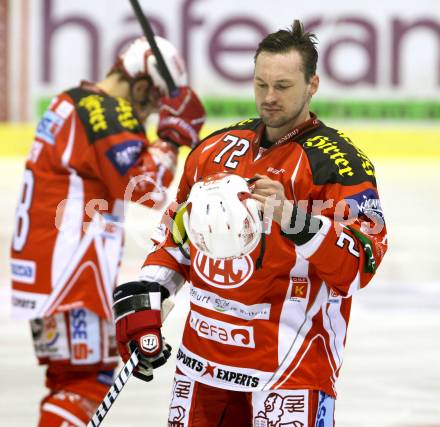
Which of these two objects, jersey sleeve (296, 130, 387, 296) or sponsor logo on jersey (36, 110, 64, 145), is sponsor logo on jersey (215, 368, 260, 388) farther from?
sponsor logo on jersey (36, 110, 64, 145)

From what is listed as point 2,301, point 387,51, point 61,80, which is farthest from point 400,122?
point 2,301

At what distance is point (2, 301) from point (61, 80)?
7.07 m

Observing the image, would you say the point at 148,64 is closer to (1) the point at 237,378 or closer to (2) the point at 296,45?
(2) the point at 296,45

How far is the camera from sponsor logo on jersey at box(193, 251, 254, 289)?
120 inches

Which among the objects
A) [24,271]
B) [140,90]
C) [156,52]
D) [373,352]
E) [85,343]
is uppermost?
[156,52]

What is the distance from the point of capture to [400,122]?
14.4 metres

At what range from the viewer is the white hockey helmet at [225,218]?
9.14 feet

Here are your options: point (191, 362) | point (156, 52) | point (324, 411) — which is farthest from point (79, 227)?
point (324, 411)

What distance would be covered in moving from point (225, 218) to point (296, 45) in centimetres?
55

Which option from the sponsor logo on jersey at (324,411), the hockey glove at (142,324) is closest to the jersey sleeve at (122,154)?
the hockey glove at (142,324)

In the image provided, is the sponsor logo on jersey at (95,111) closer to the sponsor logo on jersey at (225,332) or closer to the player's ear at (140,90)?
the player's ear at (140,90)

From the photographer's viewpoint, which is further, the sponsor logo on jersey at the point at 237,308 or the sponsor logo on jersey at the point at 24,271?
the sponsor logo on jersey at the point at 24,271

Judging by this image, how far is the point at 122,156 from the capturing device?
4.23 meters

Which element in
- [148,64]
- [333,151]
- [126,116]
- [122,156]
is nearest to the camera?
[333,151]
